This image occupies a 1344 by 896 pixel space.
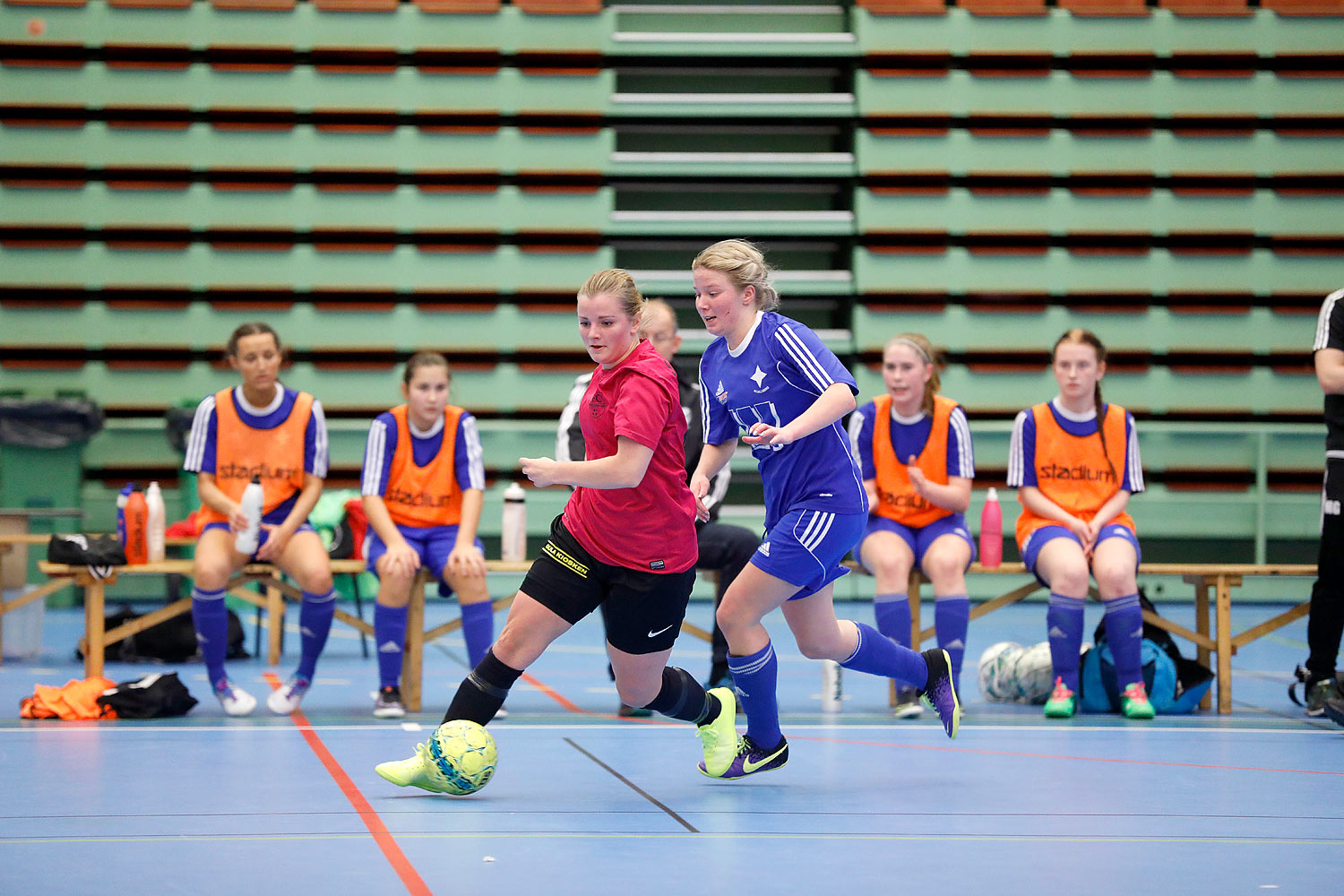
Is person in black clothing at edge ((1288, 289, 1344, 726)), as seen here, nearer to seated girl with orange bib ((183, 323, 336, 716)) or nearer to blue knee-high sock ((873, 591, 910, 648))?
blue knee-high sock ((873, 591, 910, 648))

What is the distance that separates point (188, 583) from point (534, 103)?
4.28 meters

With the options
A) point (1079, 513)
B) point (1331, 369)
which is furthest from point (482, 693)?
point (1331, 369)

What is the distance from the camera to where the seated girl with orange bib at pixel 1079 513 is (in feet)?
17.4

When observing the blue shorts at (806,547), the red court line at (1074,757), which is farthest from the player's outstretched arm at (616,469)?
the red court line at (1074,757)

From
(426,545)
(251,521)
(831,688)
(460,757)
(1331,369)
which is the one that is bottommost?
(831,688)

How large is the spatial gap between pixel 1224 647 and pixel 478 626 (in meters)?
3.15

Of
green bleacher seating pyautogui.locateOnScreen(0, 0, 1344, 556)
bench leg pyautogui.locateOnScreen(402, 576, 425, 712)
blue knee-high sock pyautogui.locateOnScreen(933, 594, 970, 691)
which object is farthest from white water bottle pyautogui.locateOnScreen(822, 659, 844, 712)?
green bleacher seating pyautogui.locateOnScreen(0, 0, 1344, 556)

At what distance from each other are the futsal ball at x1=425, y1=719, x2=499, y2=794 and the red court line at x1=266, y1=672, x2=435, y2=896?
20 cm

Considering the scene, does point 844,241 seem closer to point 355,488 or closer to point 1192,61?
point 1192,61

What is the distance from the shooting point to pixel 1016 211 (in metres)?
10.1

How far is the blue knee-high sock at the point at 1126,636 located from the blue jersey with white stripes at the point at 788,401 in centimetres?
188

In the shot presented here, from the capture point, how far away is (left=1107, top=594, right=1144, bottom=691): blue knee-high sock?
5.30 m

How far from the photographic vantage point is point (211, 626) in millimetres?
5250

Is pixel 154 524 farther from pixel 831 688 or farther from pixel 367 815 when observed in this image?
pixel 831 688
